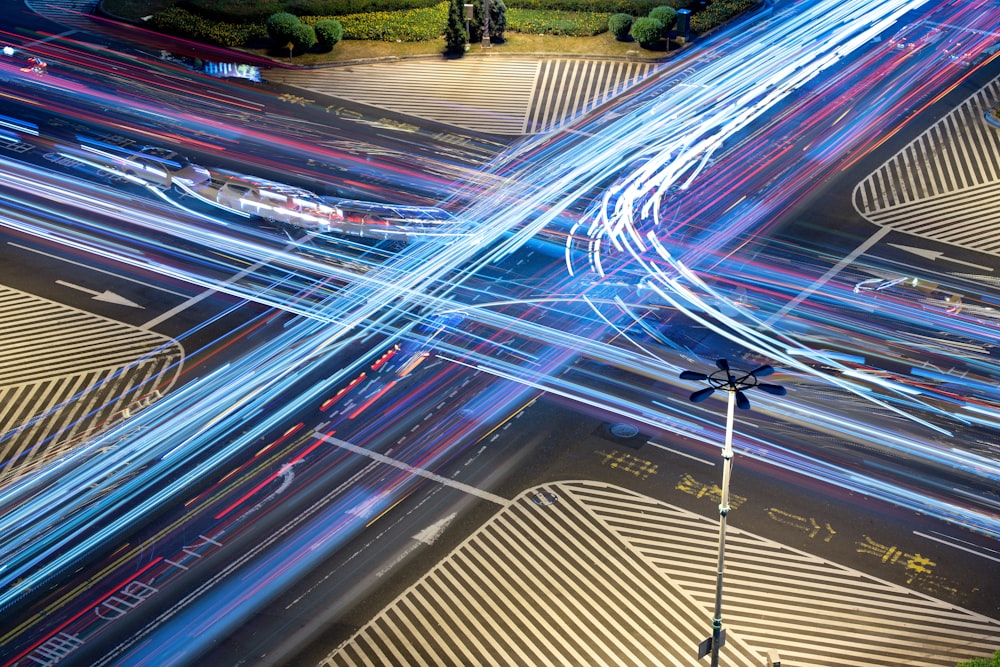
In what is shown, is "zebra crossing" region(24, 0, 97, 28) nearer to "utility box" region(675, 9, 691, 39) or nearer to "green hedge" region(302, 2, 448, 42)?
Answer: "green hedge" region(302, 2, 448, 42)

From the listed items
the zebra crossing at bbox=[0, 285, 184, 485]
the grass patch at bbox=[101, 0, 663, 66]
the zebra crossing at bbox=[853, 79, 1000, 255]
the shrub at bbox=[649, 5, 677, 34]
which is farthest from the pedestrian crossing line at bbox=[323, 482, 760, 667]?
the shrub at bbox=[649, 5, 677, 34]

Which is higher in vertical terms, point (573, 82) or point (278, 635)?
point (573, 82)

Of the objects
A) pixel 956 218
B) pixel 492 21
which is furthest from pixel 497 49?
pixel 956 218

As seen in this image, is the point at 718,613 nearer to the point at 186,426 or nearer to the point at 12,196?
the point at 186,426

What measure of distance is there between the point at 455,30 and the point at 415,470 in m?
32.1

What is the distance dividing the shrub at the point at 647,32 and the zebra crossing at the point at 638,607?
3453cm

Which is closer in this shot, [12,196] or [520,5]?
[12,196]

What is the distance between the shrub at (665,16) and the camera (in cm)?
6216

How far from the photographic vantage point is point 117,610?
98.0 feet

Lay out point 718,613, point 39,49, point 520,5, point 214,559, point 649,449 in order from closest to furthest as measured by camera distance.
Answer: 1. point 718,613
2. point 214,559
3. point 649,449
4. point 39,49
5. point 520,5

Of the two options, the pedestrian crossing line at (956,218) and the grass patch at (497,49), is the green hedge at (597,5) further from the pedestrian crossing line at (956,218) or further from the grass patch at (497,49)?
the pedestrian crossing line at (956,218)

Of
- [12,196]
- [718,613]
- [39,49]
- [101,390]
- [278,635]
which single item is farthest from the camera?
[39,49]

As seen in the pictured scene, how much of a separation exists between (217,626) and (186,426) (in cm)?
781

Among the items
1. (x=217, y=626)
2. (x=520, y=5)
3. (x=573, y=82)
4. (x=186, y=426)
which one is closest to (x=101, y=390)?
(x=186, y=426)
